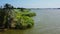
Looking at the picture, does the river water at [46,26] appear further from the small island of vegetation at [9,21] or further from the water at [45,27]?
the small island of vegetation at [9,21]

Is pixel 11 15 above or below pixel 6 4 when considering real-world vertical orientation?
below

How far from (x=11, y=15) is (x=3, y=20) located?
5.16ft

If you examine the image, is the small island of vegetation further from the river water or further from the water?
the river water

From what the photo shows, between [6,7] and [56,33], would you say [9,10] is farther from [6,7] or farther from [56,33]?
[56,33]

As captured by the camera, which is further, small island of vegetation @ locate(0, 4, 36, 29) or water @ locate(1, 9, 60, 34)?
small island of vegetation @ locate(0, 4, 36, 29)

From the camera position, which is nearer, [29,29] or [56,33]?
[56,33]

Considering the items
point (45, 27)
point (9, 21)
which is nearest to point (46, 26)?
point (45, 27)

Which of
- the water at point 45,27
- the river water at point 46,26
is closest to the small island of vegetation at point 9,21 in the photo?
the water at point 45,27

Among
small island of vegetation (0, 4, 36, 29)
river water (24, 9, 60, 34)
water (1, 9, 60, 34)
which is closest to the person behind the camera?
water (1, 9, 60, 34)

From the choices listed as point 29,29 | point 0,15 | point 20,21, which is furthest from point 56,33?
point 0,15

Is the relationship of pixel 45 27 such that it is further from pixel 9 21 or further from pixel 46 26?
pixel 9 21

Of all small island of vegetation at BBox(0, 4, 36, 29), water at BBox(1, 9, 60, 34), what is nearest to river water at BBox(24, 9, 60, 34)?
water at BBox(1, 9, 60, 34)

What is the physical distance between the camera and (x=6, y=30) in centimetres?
2350

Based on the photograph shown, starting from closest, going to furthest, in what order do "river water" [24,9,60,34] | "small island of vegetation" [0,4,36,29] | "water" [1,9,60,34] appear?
"water" [1,9,60,34], "river water" [24,9,60,34], "small island of vegetation" [0,4,36,29]
